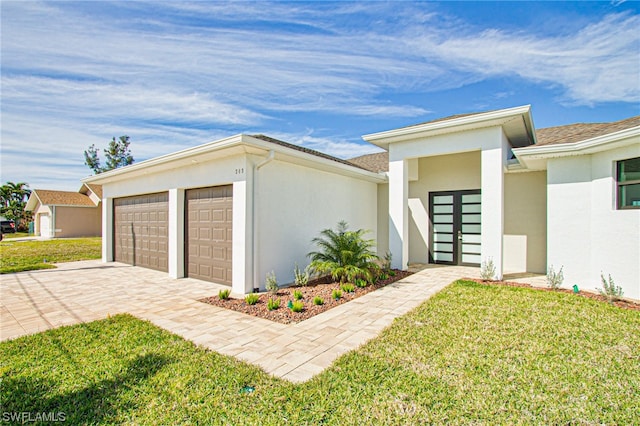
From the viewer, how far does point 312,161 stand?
7852mm

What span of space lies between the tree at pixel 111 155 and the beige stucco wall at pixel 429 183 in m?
39.1

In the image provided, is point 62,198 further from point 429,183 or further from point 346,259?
point 429,183

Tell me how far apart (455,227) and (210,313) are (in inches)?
338

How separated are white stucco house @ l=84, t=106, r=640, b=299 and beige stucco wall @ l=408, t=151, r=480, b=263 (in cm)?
4

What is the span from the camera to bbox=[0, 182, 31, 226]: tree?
34.2m

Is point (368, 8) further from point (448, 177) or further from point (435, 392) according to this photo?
point (435, 392)

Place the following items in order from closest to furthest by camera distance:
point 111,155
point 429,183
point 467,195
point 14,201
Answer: point 467,195 < point 429,183 < point 14,201 < point 111,155

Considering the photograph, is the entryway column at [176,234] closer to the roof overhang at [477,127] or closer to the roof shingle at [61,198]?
the roof overhang at [477,127]

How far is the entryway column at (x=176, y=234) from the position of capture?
8438mm

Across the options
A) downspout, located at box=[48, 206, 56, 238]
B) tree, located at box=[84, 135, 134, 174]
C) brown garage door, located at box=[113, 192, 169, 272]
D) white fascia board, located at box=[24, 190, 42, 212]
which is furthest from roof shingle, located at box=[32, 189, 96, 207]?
brown garage door, located at box=[113, 192, 169, 272]

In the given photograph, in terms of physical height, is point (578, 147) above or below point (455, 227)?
above

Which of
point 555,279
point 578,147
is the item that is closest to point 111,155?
point 578,147

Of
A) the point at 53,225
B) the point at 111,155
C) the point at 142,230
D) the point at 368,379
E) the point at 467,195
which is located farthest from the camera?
the point at 111,155

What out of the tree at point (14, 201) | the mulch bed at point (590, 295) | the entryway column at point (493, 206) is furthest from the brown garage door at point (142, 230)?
the tree at point (14, 201)
